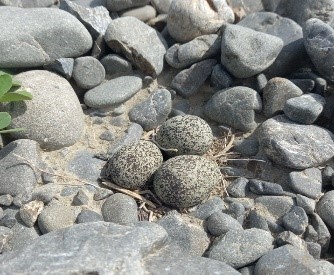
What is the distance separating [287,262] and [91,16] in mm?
2139

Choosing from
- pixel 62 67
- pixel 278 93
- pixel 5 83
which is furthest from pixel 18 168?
pixel 278 93

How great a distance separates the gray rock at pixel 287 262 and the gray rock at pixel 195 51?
1.50 m

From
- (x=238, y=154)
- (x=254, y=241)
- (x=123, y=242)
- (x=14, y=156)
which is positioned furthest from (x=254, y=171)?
(x=14, y=156)

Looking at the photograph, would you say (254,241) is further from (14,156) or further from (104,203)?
(14,156)

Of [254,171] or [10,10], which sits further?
[10,10]

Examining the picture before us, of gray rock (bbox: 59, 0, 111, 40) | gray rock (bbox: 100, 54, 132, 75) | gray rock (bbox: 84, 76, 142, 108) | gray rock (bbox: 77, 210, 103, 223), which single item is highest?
gray rock (bbox: 59, 0, 111, 40)

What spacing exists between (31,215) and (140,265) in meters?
0.82

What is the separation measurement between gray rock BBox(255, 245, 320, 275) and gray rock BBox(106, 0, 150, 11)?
7.01 ft

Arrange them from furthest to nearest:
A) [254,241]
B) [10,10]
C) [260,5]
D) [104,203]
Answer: [260,5] → [10,10] → [104,203] → [254,241]

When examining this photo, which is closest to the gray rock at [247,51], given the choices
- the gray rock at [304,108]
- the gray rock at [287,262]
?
the gray rock at [304,108]

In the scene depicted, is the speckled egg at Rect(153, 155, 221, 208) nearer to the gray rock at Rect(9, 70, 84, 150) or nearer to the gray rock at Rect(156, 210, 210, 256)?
the gray rock at Rect(156, 210, 210, 256)

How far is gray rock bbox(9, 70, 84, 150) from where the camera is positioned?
10.9ft

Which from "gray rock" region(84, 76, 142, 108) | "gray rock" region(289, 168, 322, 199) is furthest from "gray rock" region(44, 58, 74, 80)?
"gray rock" region(289, 168, 322, 199)

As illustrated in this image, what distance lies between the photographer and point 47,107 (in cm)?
335
